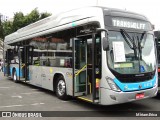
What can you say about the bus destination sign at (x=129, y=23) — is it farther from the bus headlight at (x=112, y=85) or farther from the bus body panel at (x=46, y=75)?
the bus body panel at (x=46, y=75)

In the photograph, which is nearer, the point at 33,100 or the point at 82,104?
the point at 82,104

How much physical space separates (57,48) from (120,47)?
11.1 ft

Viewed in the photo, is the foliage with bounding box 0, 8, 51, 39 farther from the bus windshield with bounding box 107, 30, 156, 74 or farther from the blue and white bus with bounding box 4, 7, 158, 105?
the bus windshield with bounding box 107, 30, 156, 74

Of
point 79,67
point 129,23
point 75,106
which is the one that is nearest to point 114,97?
point 79,67

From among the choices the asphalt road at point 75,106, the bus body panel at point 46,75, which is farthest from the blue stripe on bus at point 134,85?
the bus body panel at point 46,75

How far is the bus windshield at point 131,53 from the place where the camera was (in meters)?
7.32

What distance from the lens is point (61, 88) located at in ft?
32.2

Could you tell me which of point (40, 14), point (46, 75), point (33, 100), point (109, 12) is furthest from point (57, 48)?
point (40, 14)

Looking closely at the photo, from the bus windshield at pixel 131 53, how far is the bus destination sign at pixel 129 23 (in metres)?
0.24

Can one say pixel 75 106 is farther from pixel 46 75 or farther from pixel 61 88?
pixel 46 75

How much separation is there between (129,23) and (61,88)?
12.5ft

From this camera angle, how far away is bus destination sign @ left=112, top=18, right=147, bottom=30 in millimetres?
7645

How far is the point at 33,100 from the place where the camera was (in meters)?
9.88

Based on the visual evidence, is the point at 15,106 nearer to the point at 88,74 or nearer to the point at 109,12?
the point at 88,74
